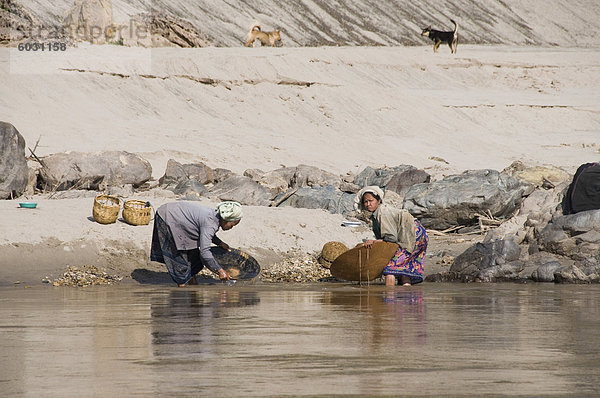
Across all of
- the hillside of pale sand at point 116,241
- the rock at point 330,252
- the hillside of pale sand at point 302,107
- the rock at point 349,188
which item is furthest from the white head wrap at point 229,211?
the hillside of pale sand at point 302,107

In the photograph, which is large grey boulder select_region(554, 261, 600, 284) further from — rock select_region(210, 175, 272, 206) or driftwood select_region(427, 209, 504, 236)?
rock select_region(210, 175, 272, 206)

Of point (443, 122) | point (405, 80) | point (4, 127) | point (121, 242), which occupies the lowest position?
point (121, 242)

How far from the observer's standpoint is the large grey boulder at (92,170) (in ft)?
55.6

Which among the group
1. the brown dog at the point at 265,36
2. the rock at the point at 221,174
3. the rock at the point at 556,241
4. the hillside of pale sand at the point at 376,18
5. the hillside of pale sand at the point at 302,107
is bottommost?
the rock at the point at 556,241

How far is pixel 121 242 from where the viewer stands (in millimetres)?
11086

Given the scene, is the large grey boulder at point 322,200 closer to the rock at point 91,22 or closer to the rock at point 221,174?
the rock at point 221,174

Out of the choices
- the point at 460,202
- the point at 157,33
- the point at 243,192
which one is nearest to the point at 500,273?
the point at 460,202

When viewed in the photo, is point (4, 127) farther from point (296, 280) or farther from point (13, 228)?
point (296, 280)

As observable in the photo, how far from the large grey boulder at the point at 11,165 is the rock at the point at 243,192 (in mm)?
3270

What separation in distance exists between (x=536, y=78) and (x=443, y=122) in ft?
27.9

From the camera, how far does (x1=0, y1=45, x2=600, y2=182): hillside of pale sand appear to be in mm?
23609

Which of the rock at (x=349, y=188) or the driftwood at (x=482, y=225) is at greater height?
the rock at (x=349, y=188)

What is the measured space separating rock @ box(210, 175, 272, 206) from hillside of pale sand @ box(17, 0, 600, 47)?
21155mm

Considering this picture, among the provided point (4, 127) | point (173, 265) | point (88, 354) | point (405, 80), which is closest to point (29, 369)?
point (88, 354)
